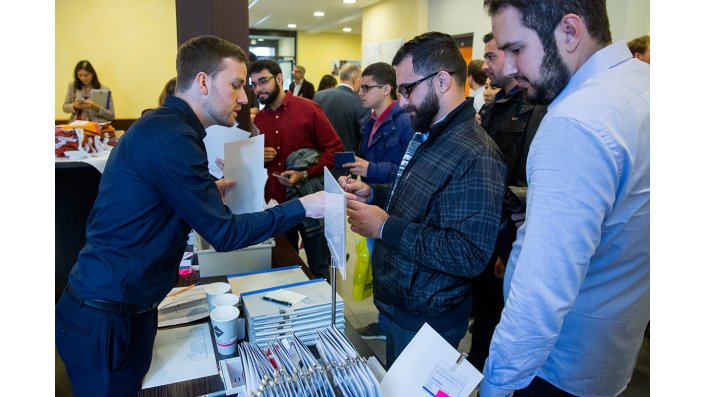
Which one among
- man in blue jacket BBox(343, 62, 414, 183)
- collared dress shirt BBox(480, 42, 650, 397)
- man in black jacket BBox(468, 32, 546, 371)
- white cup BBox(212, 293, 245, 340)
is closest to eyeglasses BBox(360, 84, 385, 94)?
man in blue jacket BBox(343, 62, 414, 183)

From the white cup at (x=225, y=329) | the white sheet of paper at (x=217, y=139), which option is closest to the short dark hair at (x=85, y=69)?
the white sheet of paper at (x=217, y=139)

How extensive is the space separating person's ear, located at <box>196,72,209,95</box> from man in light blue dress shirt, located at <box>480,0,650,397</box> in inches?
34.4

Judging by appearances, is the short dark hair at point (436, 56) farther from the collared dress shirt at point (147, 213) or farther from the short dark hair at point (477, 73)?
the short dark hair at point (477, 73)

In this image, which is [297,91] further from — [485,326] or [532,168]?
[532,168]

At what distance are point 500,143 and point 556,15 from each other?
53.7 inches

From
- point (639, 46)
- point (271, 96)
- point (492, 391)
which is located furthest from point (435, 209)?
point (639, 46)

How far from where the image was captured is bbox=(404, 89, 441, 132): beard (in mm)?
1512

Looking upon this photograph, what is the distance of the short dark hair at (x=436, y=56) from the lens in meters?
1.49

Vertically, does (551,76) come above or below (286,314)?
above

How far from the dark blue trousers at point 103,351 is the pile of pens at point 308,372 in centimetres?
34

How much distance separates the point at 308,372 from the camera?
36.2 inches

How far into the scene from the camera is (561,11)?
903 millimetres

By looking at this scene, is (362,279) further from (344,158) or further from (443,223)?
(443,223)

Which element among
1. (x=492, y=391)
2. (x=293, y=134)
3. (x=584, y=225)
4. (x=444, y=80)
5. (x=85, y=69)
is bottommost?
(x=492, y=391)
